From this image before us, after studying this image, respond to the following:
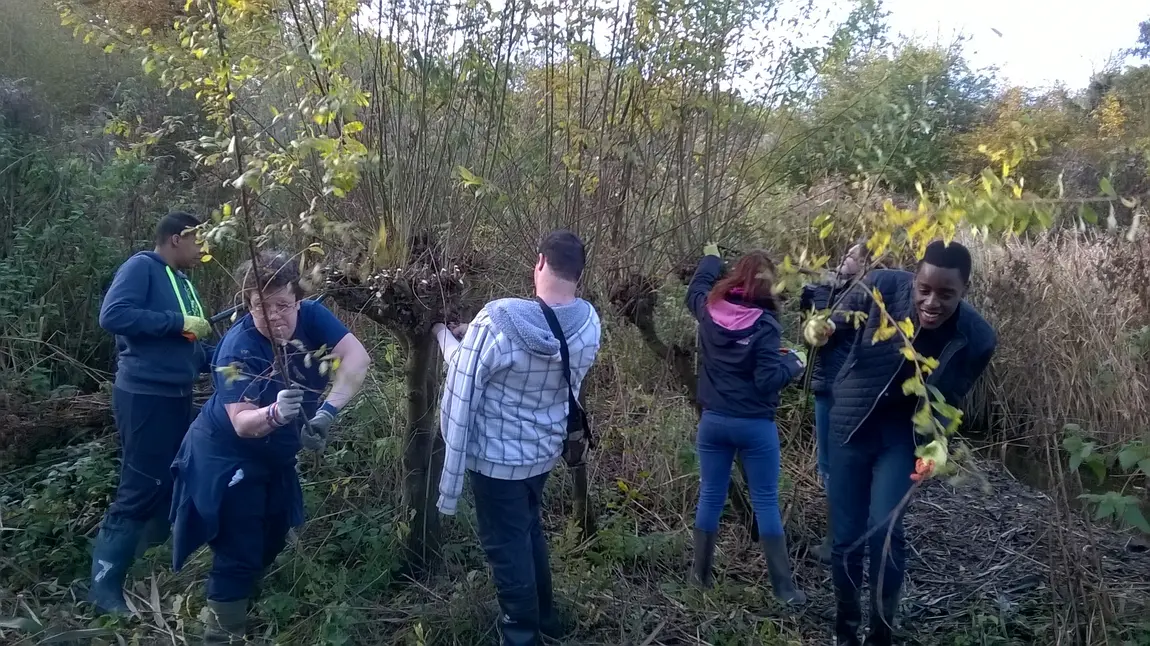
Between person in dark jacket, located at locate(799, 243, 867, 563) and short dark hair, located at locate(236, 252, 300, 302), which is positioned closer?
short dark hair, located at locate(236, 252, 300, 302)

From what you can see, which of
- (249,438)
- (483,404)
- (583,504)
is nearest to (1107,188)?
(483,404)

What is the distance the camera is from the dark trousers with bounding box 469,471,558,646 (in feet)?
10.3

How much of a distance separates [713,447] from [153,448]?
2.61m

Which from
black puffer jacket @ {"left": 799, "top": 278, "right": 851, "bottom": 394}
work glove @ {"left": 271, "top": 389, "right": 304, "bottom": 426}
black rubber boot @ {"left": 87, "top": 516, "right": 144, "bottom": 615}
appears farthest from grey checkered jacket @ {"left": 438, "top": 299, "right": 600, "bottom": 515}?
black rubber boot @ {"left": 87, "top": 516, "right": 144, "bottom": 615}

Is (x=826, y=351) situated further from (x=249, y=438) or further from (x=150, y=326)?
(x=150, y=326)

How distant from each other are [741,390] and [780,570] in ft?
2.98

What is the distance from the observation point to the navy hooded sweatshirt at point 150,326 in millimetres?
3518

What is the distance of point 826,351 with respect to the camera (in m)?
3.96

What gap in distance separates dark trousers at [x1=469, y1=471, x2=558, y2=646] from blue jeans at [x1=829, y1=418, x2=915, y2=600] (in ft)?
4.17

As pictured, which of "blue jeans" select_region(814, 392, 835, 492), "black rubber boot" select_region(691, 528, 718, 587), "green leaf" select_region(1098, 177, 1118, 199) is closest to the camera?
"green leaf" select_region(1098, 177, 1118, 199)

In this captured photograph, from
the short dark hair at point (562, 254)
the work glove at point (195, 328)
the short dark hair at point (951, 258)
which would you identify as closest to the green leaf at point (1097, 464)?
the short dark hair at point (951, 258)

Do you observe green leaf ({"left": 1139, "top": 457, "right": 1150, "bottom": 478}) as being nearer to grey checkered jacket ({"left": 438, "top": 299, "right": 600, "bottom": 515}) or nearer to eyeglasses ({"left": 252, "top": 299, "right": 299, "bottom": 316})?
grey checkered jacket ({"left": 438, "top": 299, "right": 600, "bottom": 515})

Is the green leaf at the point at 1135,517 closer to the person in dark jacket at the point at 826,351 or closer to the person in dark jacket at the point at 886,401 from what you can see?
the person in dark jacket at the point at 886,401

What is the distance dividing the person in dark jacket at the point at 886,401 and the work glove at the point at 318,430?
192cm
